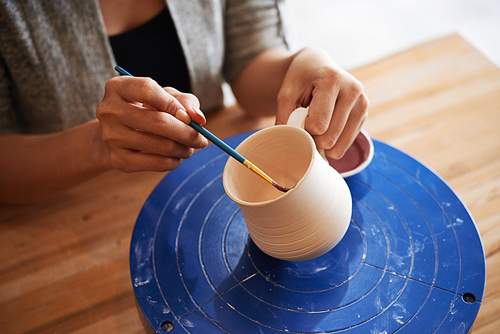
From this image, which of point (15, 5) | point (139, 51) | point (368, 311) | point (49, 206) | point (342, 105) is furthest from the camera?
point (139, 51)

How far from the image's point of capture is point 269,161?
2.58 ft

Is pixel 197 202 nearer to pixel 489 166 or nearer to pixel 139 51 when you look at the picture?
pixel 139 51

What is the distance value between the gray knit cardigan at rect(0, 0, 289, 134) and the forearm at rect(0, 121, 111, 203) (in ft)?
0.35

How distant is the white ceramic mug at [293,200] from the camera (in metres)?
0.60

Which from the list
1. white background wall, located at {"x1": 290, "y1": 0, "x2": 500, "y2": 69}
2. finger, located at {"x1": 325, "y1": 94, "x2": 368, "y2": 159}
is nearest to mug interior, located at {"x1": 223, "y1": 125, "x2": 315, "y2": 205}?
finger, located at {"x1": 325, "y1": 94, "x2": 368, "y2": 159}

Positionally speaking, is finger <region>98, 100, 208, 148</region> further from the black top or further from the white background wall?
the white background wall

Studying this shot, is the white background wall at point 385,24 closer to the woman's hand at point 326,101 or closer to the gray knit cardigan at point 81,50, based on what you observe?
the gray knit cardigan at point 81,50

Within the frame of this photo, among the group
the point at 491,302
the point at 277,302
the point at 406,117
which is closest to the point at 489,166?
the point at 406,117

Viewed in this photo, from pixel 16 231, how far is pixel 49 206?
0.10m

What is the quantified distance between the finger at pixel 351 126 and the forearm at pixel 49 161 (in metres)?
0.54

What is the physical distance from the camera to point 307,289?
0.71 meters

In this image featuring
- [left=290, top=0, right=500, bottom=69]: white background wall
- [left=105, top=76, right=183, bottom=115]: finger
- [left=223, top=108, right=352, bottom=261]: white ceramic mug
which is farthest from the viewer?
[left=290, top=0, right=500, bottom=69]: white background wall

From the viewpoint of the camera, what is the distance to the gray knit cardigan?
96cm

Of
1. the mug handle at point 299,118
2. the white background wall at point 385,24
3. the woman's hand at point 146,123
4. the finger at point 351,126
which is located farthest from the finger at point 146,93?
the white background wall at point 385,24
